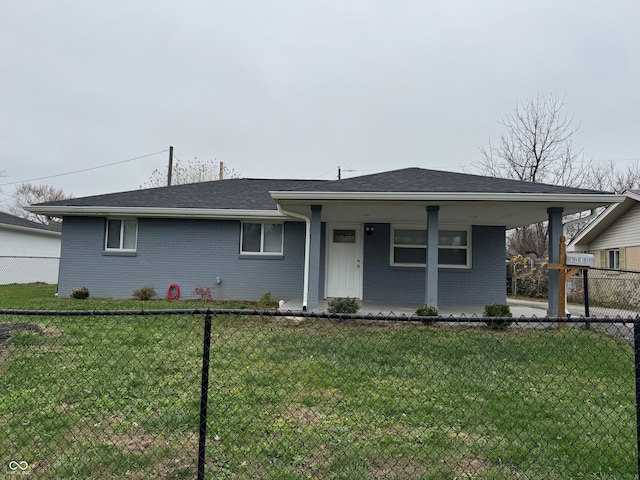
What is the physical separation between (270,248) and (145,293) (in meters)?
3.54

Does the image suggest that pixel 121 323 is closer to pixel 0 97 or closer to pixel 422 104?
pixel 422 104

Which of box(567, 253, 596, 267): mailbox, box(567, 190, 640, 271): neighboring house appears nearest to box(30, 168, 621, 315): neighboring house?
box(567, 253, 596, 267): mailbox

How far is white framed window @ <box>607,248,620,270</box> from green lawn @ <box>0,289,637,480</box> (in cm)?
1296

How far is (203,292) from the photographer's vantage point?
34.1ft

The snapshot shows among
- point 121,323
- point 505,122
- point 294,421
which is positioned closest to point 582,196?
point 294,421

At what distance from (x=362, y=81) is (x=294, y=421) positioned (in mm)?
17072

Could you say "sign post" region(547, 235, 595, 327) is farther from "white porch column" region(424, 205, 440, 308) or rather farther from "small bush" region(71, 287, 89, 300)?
"small bush" region(71, 287, 89, 300)

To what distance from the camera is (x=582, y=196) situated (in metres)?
A: 7.00

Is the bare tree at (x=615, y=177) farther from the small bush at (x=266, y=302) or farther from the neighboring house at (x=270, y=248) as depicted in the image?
the small bush at (x=266, y=302)

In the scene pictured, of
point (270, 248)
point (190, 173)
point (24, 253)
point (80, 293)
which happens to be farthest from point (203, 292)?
point (190, 173)

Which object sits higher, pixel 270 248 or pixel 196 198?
pixel 196 198

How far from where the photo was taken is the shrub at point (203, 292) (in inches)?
409
